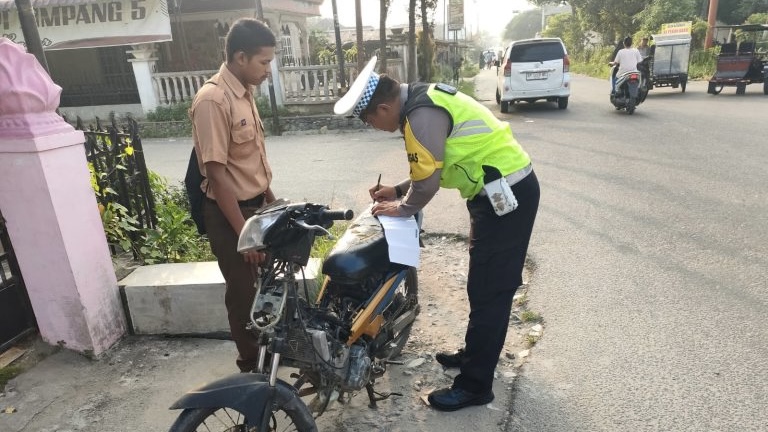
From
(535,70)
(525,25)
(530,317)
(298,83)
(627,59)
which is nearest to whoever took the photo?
(530,317)

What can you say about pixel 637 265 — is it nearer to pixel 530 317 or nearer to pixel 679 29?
pixel 530 317

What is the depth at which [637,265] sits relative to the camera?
12.7 feet

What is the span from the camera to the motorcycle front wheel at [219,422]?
180cm

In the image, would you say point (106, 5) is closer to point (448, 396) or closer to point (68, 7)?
point (68, 7)

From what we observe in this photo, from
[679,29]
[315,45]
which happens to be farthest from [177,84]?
[679,29]

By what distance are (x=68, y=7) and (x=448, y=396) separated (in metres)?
14.6

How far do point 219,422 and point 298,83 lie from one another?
422 inches

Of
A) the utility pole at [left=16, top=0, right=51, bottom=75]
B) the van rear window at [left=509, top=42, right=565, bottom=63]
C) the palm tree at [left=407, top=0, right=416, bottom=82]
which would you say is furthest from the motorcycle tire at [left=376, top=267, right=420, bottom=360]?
the palm tree at [left=407, top=0, right=416, bottom=82]

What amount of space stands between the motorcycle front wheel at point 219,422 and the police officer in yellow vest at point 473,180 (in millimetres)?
798

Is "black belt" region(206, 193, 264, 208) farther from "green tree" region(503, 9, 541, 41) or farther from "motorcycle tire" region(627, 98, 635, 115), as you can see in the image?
"green tree" region(503, 9, 541, 41)

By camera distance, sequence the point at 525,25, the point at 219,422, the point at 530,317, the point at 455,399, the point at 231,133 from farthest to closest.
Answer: the point at 525,25, the point at 530,317, the point at 455,399, the point at 231,133, the point at 219,422

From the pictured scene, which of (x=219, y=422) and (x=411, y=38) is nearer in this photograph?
(x=219, y=422)

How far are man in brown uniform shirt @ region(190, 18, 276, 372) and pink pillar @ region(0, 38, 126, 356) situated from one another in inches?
34.4

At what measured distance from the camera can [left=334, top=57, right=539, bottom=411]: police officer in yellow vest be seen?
2.19 metres
